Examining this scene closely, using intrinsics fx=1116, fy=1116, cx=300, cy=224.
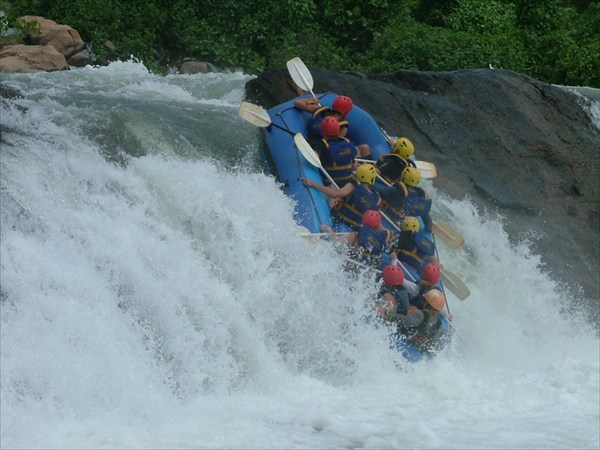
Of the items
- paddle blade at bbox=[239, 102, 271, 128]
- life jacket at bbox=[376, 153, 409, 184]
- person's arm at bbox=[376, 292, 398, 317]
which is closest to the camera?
person's arm at bbox=[376, 292, 398, 317]

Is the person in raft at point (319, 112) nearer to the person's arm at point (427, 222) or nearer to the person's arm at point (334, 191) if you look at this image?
the person's arm at point (334, 191)

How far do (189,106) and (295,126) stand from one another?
101 cm

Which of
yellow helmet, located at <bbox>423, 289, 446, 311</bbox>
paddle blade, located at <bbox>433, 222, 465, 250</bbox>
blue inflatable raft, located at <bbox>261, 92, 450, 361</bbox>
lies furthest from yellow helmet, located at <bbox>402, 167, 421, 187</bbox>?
yellow helmet, located at <bbox>423, 289, 446, 311</bbox>

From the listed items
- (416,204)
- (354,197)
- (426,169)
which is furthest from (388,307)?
(426,169)

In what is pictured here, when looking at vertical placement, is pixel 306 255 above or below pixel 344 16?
above

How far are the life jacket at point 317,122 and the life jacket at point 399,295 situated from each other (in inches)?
65.3

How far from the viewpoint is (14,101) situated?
24.8 feet

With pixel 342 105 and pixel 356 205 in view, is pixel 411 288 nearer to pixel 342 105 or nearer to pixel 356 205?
pixel 356 205

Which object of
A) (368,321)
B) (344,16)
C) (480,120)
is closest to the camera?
(368,321)

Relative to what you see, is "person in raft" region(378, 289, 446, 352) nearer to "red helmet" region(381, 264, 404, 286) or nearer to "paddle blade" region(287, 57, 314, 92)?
"red helmet" region(381, 264, 404, 286)

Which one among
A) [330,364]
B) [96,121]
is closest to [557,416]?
[330,364]

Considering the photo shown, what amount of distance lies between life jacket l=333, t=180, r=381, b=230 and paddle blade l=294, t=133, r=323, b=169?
1.21 feet

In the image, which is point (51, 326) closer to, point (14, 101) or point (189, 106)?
point (14, 101)

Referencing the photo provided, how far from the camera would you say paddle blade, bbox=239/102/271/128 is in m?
8.53
